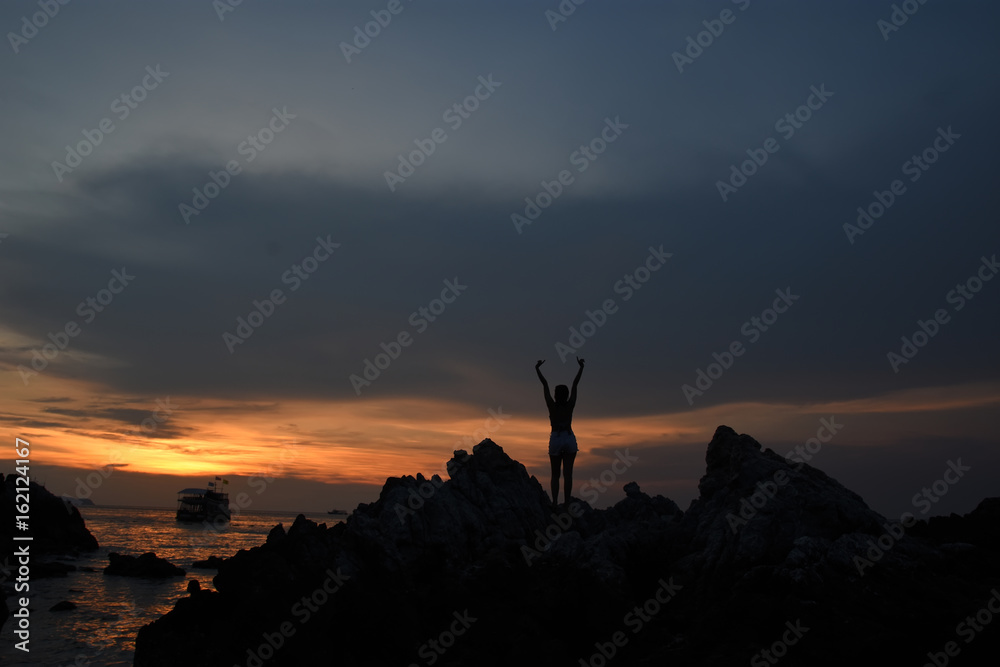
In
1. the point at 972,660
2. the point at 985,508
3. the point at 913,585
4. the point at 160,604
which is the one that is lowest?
the point at 160,604

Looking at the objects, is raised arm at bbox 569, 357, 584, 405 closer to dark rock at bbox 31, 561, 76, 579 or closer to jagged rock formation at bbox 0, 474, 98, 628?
dark rock at bbox 31, 561, 76, 579

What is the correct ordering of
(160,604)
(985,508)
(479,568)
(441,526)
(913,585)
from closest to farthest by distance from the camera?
(913,585), (479,568), (441,526), (985,508), (160,604)

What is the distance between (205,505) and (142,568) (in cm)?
11651

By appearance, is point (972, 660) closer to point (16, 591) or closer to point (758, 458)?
point (758, 458)

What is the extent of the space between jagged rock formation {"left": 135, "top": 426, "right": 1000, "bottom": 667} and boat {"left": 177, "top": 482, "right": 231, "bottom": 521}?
161576 mm

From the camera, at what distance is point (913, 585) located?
1163 centimetres

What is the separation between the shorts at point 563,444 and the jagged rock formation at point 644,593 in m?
2.17

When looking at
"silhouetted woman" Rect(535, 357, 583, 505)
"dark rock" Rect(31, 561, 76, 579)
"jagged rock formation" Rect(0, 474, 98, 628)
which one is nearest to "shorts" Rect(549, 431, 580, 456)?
"silhouetted woman" Rect(535, 357, 583, 505)

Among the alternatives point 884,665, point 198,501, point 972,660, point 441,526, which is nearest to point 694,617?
point 884,665

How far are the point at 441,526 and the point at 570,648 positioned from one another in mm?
9061

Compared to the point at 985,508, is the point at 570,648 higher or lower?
lower

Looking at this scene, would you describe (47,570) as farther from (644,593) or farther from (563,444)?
(644,593)

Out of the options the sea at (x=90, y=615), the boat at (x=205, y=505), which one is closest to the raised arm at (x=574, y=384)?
the sea at (x=90, y=615)

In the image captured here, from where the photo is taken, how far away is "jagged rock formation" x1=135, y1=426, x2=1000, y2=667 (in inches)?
415
